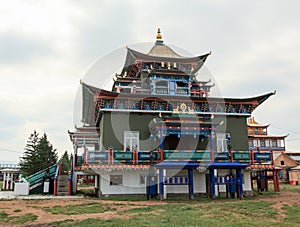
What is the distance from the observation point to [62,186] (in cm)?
2031

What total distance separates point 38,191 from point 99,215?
1137 cm

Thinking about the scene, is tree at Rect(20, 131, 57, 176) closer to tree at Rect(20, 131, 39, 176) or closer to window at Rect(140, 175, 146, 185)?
tree at Rect(20, 131, 39, 176)

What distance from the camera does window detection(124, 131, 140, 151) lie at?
60.0ft

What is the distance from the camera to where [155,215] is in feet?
32.5

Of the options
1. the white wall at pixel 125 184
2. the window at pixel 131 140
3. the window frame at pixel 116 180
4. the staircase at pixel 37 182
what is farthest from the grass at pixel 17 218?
the staircase at pixel 37 182

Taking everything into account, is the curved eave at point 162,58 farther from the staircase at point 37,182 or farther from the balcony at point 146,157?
the staircase at point 37,182

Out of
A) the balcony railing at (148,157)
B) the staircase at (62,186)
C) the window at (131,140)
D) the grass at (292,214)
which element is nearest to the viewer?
the grass at (292,214)

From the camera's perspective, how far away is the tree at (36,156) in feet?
107

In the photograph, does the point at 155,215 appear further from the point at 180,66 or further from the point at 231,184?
the point at 180,66

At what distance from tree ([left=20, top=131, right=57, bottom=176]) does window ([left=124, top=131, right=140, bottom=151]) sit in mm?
17286

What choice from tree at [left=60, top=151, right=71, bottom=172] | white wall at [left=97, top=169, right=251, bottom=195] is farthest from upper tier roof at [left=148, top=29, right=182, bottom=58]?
tree at [left=60, top=151, right=71, bottom=172]

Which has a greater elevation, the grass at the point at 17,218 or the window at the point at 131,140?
the window at the point at 131,140

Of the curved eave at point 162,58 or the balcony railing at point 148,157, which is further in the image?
the curved eave at point 162,58

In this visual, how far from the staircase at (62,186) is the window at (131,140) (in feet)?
16.9
